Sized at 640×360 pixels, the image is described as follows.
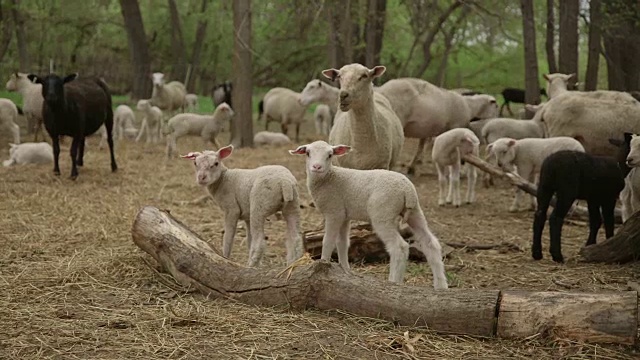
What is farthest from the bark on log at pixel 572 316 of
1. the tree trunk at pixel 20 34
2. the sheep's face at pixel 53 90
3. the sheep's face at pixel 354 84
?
the tree trunk at pixel 20 34

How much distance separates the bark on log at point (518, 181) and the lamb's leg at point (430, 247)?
3.23 metres

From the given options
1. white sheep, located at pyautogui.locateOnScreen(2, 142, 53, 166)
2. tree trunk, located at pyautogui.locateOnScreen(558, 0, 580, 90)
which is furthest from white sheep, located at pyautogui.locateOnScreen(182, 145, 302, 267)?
tree trunk, located at pyautogui.locateOnScreen(558, 0, 580, 90)

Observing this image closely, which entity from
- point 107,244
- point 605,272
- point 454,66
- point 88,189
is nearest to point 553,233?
point 605,272

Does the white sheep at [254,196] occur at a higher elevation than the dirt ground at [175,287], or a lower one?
higher

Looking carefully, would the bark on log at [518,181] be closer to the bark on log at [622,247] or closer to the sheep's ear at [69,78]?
the bark on log at [622,247]

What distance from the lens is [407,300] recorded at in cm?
467

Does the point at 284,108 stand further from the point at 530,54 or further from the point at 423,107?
the point at 423,107

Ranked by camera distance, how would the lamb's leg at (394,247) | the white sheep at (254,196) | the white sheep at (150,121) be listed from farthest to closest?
1. the white sheep at (150,121)
2. the white sheep at (254,196)
3. the lamb's leg at (394,247)

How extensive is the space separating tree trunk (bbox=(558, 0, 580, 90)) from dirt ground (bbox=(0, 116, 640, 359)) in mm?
4881

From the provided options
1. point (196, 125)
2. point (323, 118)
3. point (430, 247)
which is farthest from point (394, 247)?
point (323, 118)

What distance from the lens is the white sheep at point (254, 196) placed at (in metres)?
5.97

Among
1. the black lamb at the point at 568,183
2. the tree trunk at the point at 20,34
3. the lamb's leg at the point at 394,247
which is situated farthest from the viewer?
the tree trunk at the point at 20,34

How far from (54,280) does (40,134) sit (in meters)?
13.9

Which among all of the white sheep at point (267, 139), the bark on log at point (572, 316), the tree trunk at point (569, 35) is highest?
the tree trunk at point (569, 35)
